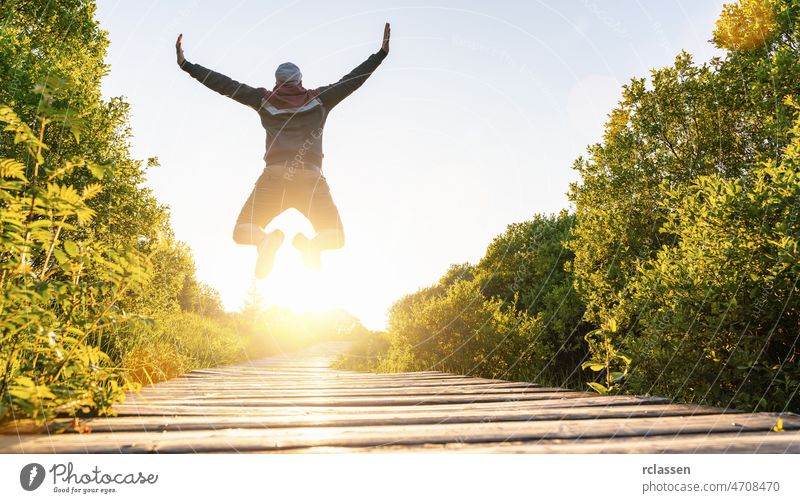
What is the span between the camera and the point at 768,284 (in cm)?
421

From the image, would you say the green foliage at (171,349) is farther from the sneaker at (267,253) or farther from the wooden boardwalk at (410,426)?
the sneaker at (267,253)

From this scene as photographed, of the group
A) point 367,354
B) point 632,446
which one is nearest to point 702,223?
point 632,446

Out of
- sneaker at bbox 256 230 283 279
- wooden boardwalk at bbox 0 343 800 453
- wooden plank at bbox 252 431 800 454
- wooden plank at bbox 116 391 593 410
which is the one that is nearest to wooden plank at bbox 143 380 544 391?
wooden boardwalk at bbox 0 343 800 453

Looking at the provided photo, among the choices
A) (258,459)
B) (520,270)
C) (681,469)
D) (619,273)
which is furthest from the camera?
(520,270)

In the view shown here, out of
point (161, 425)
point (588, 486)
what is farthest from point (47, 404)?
point (588, 486)

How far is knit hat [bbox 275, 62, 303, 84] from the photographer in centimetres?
473

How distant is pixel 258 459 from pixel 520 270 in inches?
526

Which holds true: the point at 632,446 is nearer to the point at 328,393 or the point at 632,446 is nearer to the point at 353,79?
the point at 328,393

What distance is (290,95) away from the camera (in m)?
4.63

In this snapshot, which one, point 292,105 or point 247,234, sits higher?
point 292,105

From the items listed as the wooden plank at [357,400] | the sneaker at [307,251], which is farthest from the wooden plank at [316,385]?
the sneaker at [307,251]

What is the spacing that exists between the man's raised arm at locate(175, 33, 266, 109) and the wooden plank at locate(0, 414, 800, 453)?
11.5ft

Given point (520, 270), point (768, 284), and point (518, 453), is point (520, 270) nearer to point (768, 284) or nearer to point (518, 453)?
point (768, 284)

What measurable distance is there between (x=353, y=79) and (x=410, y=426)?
3.71m
